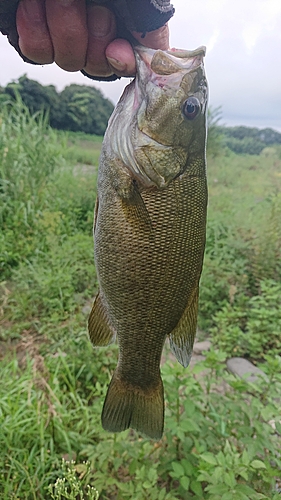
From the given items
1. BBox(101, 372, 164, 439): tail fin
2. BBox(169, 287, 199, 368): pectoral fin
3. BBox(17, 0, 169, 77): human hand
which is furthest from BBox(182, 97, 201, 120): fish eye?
BBox(101, 372, 164, 439): tail fin

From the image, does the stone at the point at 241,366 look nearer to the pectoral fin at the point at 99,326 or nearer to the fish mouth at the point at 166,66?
the pectoral fin at the point at 99,326

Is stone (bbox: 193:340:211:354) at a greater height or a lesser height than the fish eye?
lesser

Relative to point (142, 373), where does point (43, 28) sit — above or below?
above

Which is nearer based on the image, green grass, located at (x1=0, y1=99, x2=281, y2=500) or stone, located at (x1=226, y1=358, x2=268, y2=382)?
green grass, located at (x1=0, y1=99, x2=281, y2=500)

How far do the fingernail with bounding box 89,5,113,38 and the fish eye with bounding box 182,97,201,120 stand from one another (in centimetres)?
34

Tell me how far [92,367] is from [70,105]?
1420cm

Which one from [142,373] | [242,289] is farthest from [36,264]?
[142,373]

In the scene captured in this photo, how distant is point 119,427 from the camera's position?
133 cm

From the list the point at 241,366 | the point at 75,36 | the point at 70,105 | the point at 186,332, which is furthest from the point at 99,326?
the point at 70,105

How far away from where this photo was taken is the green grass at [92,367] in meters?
1.72

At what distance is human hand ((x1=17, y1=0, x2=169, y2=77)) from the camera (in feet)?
3.71

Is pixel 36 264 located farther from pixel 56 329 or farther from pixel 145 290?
pixel 145 290

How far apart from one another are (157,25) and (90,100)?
53.4 ft

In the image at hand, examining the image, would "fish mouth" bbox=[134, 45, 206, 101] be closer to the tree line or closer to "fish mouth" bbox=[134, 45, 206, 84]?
"fish mouth" bbox=[134, 45, 206, 84]
